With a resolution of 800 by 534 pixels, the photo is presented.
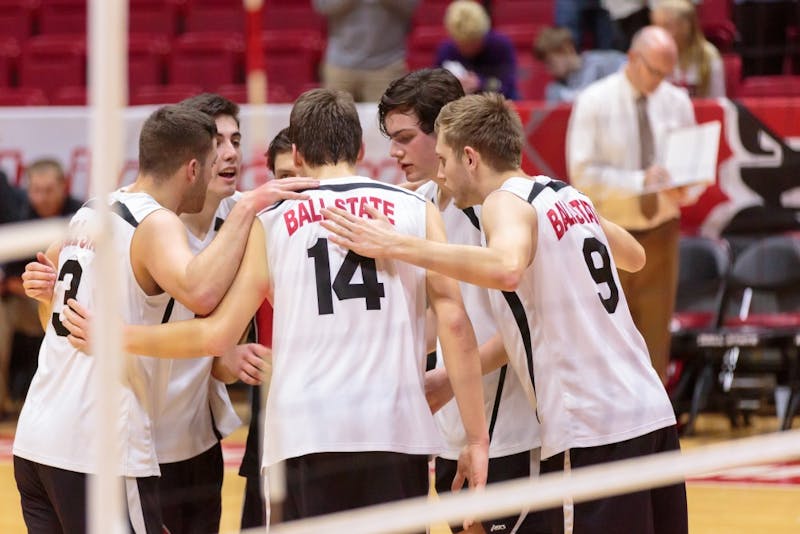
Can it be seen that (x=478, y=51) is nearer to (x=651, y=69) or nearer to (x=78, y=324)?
(x=651, y=69)

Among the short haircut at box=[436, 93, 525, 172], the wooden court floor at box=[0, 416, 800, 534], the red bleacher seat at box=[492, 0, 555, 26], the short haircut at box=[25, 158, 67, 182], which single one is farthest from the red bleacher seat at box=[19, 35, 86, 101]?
the short haircut at box=[436, 93, 525, 172]

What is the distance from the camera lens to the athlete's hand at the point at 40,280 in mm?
3834

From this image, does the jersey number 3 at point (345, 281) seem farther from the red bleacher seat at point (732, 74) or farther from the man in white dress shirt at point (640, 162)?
the red bleacher seat at point (732, 74)

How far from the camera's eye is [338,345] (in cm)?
338

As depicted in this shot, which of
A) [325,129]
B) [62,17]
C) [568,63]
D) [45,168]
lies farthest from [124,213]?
[62,17]

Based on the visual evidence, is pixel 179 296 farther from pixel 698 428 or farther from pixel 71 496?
pixel 698 428

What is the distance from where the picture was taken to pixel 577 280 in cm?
367

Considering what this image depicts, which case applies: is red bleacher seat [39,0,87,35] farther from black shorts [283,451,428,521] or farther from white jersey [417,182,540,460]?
black shorts [283,451,428,521]

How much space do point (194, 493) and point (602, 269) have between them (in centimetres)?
142

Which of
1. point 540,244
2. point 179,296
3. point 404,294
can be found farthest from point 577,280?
point 179,296

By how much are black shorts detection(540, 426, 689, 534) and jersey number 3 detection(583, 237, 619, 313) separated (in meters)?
0.38

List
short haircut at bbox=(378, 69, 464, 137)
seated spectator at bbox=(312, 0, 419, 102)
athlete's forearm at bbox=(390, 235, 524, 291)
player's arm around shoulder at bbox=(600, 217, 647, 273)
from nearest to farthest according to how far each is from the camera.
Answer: athlete's forearm at bbox=(390, 235, 524, 291) → player's arm around shoulder at bbox=(600, 217, 647, 273) → short haircut at bbox=(378, 69, 464, 137) → seated spectator at bbox=(312, 0, 419, 102)

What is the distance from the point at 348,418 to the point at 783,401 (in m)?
4.40

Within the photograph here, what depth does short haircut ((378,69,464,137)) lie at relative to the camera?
4188 mm
